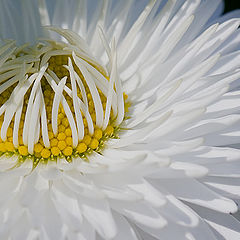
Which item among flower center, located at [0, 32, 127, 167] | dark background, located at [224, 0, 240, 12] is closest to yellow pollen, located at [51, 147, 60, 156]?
flower center, located at [0, 32, 127, 167]

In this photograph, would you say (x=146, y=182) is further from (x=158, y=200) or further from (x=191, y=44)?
(x=191, y=44)

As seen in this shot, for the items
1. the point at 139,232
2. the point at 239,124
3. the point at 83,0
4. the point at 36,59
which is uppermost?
the point at 83,0

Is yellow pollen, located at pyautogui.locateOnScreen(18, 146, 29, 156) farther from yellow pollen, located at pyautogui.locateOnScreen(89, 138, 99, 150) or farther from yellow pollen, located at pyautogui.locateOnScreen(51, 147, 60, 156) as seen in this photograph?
yellow pollen, located at pyautogui.locateOnScreen(89, 138, 99, 150)

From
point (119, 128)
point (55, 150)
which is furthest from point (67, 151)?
point (119, 128)

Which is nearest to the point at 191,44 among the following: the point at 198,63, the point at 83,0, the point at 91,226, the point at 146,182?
the point at 198,63

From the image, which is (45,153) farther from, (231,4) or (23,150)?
(231,4)

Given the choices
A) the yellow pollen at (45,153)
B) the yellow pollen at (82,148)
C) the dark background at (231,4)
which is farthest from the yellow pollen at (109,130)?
the dark background at (231,4)

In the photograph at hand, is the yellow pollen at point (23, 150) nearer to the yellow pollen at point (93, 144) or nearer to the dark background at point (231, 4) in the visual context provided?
the yellow pollen at point (93, 144)
